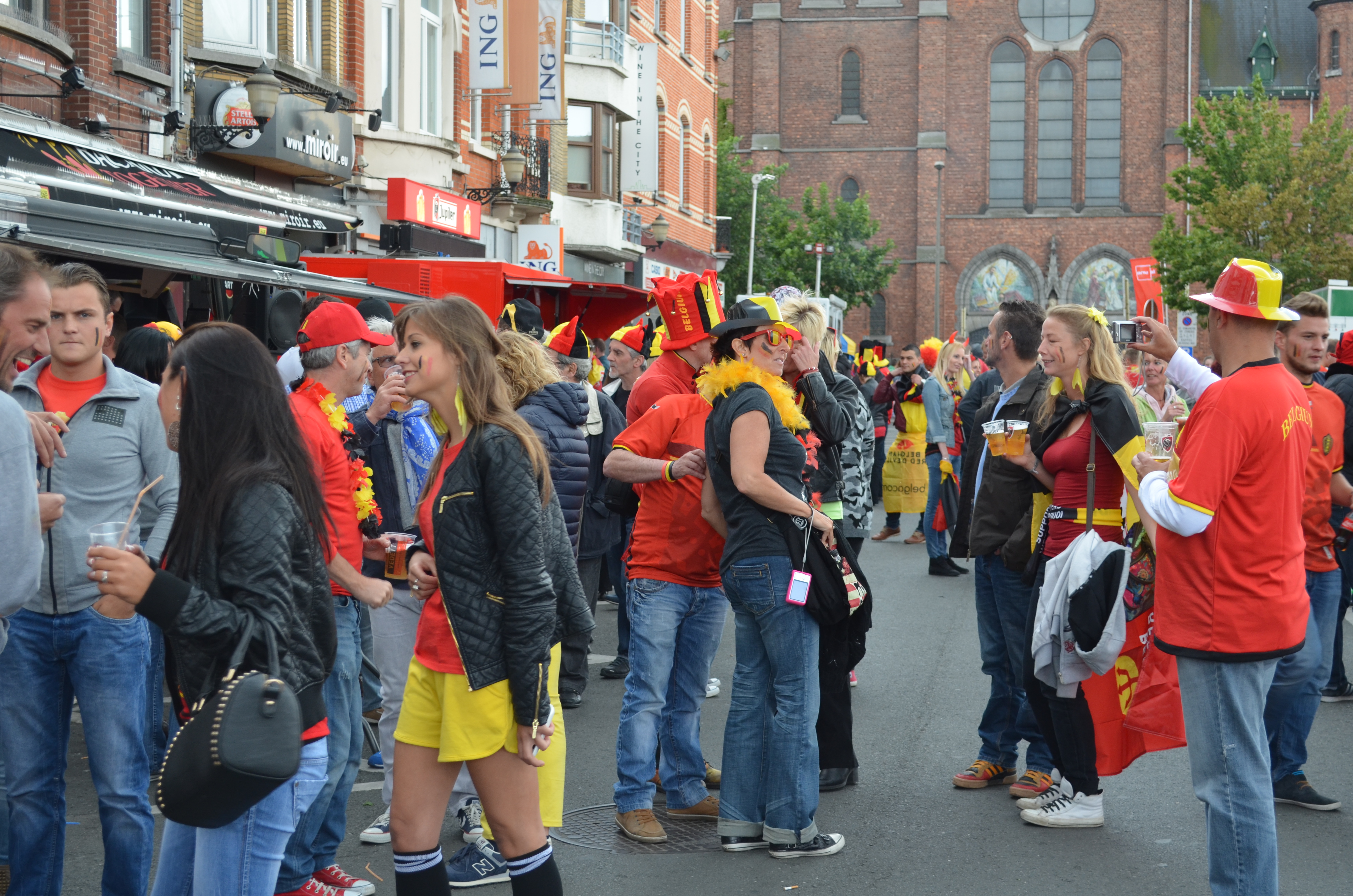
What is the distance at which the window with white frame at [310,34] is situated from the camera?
53.2 ft

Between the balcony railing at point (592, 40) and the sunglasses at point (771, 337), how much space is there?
75.0ft

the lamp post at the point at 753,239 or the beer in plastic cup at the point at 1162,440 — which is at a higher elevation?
the lamp post at the point at 753,239

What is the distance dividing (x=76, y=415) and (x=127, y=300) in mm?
5877

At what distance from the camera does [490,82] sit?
68.4 ft

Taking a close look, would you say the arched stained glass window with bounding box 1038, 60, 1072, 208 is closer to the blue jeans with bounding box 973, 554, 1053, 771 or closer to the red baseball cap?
the blue jeans with bounding box 973, 554, 1053, 771

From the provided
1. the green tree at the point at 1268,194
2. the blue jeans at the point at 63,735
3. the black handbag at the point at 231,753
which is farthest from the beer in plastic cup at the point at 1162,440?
the green tree at the point at 1268,194

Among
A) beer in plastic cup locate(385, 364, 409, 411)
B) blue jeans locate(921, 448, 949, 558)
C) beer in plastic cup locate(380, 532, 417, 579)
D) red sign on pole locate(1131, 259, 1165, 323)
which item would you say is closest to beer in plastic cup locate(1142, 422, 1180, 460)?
beer in plastic cup locate(380, 532, 417, 579)

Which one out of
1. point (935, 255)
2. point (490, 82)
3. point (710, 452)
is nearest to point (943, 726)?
point (710, 452)

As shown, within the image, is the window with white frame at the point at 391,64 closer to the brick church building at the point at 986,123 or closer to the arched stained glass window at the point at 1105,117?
the brick church building at the point at 986,123

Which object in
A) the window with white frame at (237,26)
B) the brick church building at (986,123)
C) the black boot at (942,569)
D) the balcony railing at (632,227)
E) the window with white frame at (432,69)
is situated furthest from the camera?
the brick church building at (986,123)

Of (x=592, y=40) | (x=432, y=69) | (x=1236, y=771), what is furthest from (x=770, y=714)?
(x=592, y=40)

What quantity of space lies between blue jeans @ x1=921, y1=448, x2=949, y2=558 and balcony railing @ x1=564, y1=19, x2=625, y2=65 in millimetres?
15438

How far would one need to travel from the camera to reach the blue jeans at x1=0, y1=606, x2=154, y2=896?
3.95 m

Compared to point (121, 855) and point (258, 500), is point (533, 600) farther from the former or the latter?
point (121, 855)
